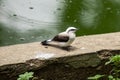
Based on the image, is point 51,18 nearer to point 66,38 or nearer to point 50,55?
point 66,38

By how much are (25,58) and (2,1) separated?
14.8ft

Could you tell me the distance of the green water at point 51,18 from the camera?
5965mm

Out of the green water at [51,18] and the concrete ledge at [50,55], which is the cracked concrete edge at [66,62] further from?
the green water at [51,18]

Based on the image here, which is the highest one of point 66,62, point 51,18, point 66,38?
point 51,18

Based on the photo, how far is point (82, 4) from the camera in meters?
7.76

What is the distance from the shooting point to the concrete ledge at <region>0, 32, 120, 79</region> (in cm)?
312

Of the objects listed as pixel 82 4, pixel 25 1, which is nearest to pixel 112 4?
pixel 82 4

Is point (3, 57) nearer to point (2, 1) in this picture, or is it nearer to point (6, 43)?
point (6, 43)

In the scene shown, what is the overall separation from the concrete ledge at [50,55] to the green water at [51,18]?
84.5 inches

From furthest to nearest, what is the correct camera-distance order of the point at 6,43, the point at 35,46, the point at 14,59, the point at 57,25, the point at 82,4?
1. the point at 82,4
2. the point at 57,25
3. the point at 6,43
4. the point at 35,46
5. the point at 14,59

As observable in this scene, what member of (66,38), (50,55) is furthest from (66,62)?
(66,38)

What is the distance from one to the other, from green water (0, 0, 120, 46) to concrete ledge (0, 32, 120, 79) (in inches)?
84.5

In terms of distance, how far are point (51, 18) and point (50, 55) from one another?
11.4ft

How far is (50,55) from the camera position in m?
3.26
